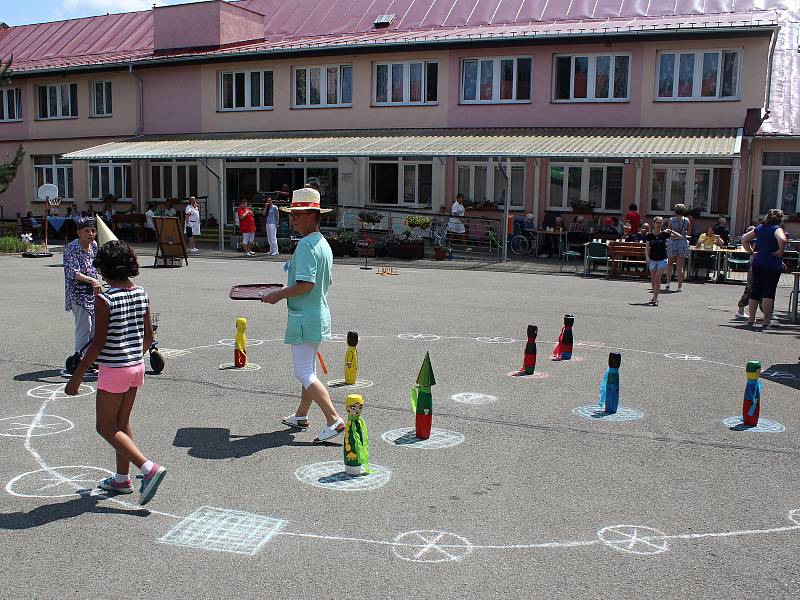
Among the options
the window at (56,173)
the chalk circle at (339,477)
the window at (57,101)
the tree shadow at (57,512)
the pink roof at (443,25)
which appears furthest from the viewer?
the window at (56,173)

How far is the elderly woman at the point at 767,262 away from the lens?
41.5 ft

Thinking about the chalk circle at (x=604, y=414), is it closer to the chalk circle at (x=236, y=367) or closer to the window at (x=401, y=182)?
the chalk circle at (x=236, y=367)

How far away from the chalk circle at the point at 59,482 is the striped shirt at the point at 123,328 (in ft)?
3.13

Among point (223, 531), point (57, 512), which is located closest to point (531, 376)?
point (223, 531)

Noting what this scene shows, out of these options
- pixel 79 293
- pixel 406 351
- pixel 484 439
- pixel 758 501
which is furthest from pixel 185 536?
pixel 406 351

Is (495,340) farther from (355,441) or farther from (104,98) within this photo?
(104,98)

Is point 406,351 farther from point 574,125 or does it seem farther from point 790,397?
point 574,125

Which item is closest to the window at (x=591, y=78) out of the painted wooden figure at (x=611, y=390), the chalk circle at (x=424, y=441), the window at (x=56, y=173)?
the painted wooden figure at (x=611, y=390)

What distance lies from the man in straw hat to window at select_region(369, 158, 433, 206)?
2321cm

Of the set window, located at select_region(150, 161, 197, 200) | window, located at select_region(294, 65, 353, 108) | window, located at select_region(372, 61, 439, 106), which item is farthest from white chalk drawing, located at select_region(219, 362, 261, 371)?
window, located at select_region(150, 161, 197, 200)

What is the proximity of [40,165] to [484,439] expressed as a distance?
35347 mm

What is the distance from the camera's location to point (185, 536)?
15.6ft

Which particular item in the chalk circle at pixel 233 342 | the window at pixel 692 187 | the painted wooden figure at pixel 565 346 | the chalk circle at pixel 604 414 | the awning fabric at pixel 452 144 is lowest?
the chalk circle at pixel 604 414

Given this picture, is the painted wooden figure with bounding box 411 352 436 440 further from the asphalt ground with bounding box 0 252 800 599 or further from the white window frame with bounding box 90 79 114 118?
the white window frame with bounding box 90 79 114 118
